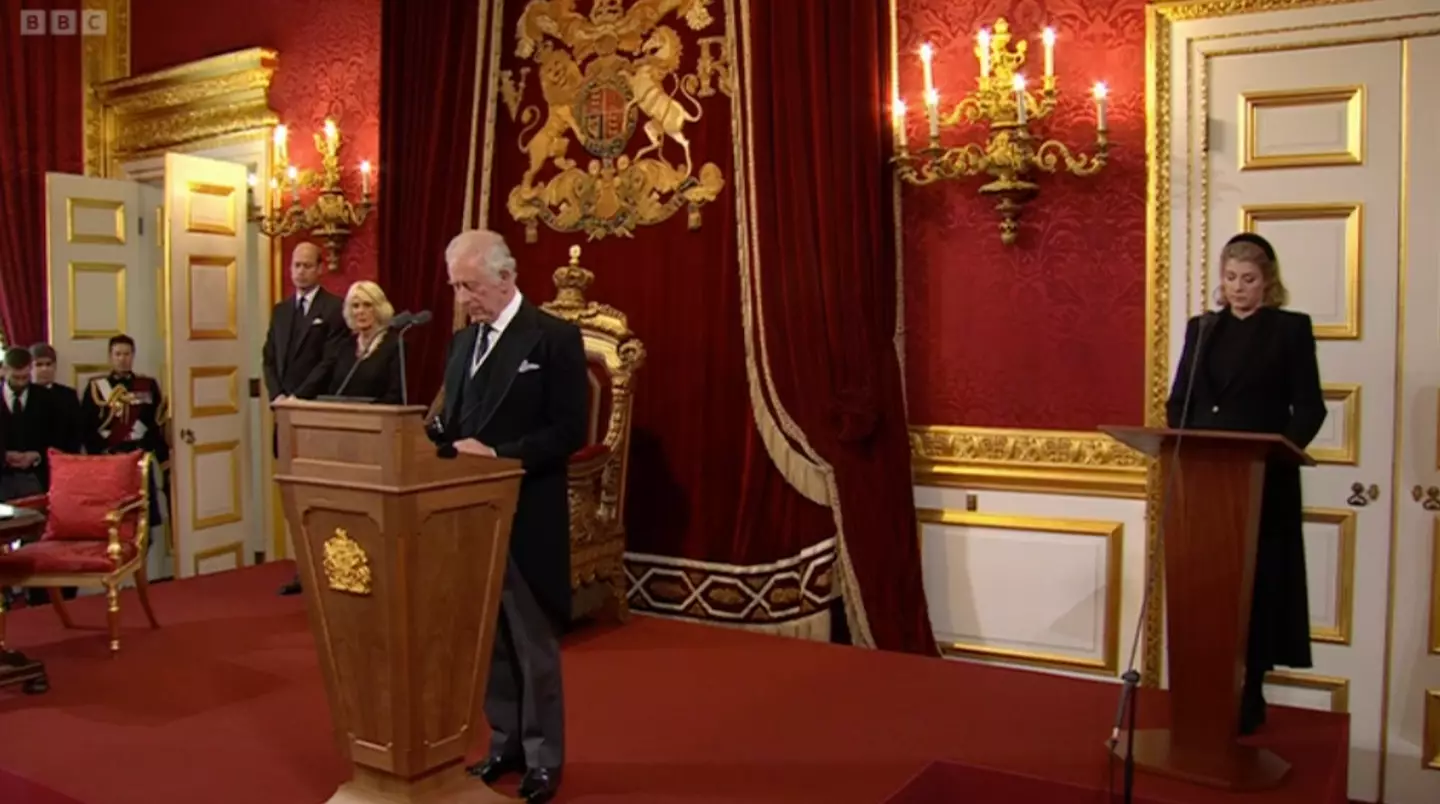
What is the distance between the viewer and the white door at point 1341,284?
12.4 feet

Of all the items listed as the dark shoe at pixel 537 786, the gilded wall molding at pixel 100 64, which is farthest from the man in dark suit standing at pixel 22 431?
the dark shoe at pixel 537 786

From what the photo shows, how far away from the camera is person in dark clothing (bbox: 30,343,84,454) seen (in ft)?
18.5

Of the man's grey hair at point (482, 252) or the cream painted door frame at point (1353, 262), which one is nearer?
the man's grey hair at point (482, 252)

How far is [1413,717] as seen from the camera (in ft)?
12.3

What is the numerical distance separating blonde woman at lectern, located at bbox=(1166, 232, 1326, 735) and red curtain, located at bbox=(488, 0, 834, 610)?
1.68 metres

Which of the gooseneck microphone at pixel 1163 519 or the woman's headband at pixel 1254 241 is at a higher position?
the woman's headband at pixel 1254 241

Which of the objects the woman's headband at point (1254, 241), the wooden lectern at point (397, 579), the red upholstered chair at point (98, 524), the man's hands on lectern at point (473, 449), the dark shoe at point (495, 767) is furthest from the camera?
the red upholstered chair at point (98, 524)

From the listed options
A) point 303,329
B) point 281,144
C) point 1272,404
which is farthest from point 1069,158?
point 281,144

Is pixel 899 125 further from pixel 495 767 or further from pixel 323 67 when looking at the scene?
A: pixel 323 67

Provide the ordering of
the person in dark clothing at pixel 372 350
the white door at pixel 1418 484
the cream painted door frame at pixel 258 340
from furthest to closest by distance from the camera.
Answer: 1. the cream painted door frame at pixel 258 340
2. the person in dark clothing at pixel 372 350
3. the white door at pixel 1418 484

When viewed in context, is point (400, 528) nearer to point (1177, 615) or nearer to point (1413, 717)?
point (1177, 615)

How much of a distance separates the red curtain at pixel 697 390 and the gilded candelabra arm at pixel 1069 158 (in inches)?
46.5

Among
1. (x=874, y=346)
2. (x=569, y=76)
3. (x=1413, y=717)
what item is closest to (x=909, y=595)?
(x=874, y=346)

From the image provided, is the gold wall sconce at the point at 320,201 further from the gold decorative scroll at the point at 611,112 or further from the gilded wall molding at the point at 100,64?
the gilded wall molding at the point at 100,64
